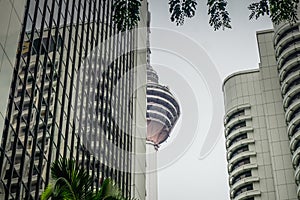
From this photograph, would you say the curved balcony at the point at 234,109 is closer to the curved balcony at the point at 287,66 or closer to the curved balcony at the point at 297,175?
the curved balcony at the point at 287,66

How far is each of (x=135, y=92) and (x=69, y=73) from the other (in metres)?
21.1

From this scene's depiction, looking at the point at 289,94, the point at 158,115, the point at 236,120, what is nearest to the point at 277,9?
the point at 289,94

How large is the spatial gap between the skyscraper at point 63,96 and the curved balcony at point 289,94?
40345 millimetres

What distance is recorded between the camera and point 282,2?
6.23 metres

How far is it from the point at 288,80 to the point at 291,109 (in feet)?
18.7

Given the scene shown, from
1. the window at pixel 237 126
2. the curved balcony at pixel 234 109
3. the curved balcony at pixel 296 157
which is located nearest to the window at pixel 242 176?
the window at pixel 237 126

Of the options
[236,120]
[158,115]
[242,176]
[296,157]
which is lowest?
[296,157]

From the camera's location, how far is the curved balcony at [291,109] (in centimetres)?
8175

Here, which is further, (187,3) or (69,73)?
(69,73)

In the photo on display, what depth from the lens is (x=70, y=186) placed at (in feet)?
45.5

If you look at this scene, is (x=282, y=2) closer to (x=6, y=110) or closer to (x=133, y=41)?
(x=6, y=110)

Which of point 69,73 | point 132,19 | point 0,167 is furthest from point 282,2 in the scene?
point 69,73

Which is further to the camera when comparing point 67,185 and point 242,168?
point 242,168

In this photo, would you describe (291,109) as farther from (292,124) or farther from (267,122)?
(267,122)
